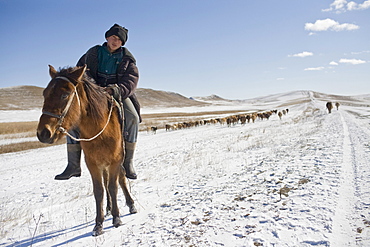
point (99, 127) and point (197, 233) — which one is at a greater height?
point (99, 127)

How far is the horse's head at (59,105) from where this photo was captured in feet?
7.93

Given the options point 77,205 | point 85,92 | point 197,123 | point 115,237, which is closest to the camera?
point 85,92

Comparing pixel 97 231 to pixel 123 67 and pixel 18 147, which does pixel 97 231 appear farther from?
pixel 18 147

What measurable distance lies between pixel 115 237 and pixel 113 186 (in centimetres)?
73

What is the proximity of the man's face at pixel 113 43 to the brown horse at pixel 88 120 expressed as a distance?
96 centimetres

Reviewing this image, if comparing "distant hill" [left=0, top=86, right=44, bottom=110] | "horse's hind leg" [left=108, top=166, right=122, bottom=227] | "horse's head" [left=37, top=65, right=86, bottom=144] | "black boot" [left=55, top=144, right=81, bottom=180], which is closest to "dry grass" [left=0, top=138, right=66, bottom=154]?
"black boot" [left=55, top=144, right=81, bottom=180]

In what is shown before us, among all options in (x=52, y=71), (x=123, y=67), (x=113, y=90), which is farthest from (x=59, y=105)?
(x=123, y=67)

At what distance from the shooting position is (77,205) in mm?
5113

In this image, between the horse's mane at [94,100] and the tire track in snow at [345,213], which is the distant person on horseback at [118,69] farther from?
the tire track in snow at [345,213]

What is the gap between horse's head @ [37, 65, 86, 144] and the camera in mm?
2418

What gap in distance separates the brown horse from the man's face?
96cm

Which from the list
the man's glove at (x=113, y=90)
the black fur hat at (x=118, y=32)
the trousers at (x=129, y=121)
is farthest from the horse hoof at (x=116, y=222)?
the black fur hat at (x=118, y=32)

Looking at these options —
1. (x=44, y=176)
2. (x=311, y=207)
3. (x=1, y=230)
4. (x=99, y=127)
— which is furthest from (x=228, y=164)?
(x=44, y=176)

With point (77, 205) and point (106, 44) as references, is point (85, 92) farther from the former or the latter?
point (77, 205)
